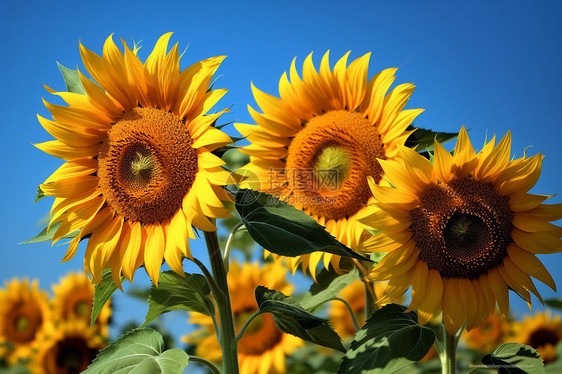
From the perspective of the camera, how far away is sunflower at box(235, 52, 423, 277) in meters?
2.68

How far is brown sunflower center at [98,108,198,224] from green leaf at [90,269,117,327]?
303mm

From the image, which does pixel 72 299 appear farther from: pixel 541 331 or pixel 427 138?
pixel 541 331

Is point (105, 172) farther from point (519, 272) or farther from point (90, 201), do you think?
point (519, 272)

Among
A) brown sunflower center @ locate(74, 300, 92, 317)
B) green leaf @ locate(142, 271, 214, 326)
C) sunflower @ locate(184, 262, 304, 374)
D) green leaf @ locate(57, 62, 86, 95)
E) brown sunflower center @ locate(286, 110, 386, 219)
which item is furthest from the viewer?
brown sunflower center @ locate(74, 300, 92, 317)

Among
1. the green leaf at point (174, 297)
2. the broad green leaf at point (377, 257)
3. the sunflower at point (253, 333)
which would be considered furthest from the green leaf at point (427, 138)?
the sunflower at point (253, 333)

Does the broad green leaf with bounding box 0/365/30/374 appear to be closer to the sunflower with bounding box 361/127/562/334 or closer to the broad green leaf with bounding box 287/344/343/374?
the broad green leaf with bounding box 287/344/343/374

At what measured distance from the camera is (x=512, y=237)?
2266 mm

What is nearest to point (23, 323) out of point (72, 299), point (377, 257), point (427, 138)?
point (72, 299)

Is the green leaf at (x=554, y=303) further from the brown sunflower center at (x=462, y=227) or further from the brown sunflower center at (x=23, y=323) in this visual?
the brown sunflower center at (x=23, y=323)

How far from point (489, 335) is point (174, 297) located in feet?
12.8

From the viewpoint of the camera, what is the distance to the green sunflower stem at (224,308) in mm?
2232

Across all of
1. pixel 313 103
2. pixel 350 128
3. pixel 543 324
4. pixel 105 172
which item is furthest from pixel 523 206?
pixel 543 324

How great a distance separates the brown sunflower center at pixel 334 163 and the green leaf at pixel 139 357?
0.93m

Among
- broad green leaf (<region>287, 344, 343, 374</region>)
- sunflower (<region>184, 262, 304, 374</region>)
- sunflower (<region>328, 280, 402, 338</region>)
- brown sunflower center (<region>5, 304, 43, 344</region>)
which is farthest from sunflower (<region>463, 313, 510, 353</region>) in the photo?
brown sunflower center (<region>5, 304, 43, 344</region>)
